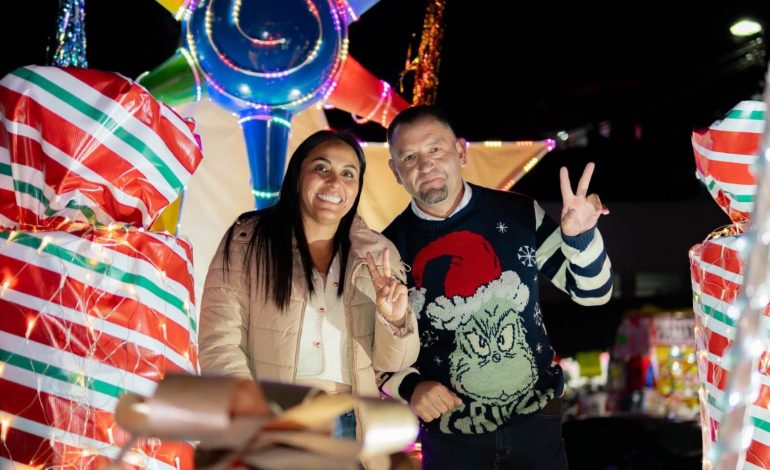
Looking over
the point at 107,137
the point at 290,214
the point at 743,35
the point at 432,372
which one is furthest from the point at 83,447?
the point at 743,35

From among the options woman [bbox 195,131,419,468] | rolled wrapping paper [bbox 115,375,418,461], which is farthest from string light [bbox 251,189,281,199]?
rolled wrapping paper [bbox 115,375,418,461]

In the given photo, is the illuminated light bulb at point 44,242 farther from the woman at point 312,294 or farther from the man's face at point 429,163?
the man's face at point 429,163

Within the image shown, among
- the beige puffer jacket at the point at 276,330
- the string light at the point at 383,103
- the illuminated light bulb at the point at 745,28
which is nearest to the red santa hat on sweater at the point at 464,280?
the beige puffer jacket at the point at 276,330

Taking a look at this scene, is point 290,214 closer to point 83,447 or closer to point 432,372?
point 432,372

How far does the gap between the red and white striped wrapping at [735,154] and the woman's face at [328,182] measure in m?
0.86

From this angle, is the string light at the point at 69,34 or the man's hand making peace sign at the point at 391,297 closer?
the man's hand making peace sign at the point at 391,297

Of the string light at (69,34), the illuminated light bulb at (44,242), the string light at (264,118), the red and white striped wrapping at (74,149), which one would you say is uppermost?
the string light at (69,34)

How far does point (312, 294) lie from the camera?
2.06 m

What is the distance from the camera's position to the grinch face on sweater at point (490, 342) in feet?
7.37

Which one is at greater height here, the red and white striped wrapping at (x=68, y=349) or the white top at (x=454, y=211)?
the white top at (x=454, y=211)

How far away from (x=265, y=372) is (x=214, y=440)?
1.15 m

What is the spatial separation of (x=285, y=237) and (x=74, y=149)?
0.69 m

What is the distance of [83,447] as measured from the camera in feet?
4.84

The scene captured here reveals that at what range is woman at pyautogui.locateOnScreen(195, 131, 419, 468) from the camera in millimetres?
1989
